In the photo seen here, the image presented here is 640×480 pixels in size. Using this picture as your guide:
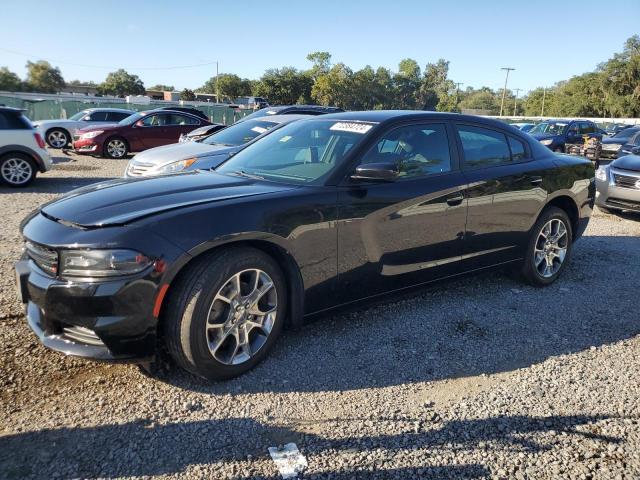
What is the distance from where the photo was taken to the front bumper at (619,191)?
823 cm

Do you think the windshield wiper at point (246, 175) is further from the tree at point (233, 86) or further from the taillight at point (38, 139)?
the tree at point (233, 86)

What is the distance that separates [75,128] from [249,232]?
16110 millimetres

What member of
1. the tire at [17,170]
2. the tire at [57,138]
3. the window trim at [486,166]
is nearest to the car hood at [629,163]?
the window trim at [486,166]

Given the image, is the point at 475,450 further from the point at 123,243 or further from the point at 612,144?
the point at 612,144

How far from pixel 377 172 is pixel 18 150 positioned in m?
9.01

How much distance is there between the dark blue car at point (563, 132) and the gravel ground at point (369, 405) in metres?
16.7

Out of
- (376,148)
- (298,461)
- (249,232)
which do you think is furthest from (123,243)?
(376,148)

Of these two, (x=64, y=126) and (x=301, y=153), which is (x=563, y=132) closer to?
(x=64, y=126)

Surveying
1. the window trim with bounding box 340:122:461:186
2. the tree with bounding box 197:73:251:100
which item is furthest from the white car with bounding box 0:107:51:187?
the tree with bounding box 197:73:251:100

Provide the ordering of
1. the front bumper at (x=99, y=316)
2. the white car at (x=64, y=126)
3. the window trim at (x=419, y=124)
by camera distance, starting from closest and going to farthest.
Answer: the front bumper at (x=99, y=316) → the window trim at (x=419, y=124) → the white car at (x=64, y=126)

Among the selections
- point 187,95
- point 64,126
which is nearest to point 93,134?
point 64,126

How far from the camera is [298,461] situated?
240cm

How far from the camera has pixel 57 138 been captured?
1672 cm

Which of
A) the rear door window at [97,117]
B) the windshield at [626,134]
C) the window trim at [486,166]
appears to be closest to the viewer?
the window trim at [486,166]
